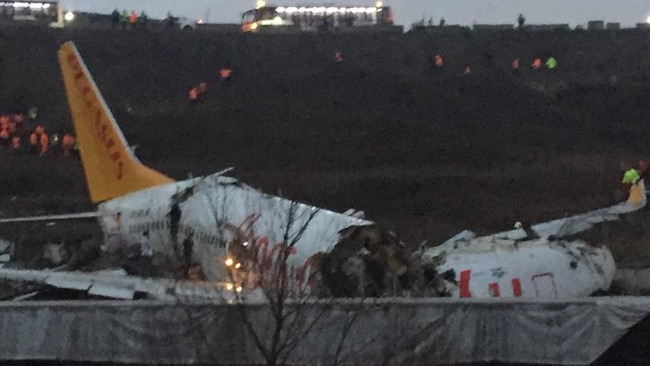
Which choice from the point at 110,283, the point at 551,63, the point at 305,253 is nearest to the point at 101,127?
the point at 110,283

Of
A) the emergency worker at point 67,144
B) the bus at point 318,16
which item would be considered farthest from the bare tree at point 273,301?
the bus at point 318,16

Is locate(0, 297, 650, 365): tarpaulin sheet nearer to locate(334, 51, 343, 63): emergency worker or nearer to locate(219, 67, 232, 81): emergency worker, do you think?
locate(219, 67, 232, 81): emergency worker

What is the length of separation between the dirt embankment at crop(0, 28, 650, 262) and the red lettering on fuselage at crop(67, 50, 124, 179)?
38.0 feet

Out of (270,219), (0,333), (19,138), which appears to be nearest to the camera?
(0,333)

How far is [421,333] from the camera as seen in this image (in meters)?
15.3

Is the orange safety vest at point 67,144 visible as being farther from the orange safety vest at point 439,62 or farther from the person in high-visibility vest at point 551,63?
the person in high-visibility vest at point 551,63

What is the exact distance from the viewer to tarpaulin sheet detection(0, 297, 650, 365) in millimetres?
15141

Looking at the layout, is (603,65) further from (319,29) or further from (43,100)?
(43,100)

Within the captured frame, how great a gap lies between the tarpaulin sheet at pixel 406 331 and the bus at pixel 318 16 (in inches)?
3002

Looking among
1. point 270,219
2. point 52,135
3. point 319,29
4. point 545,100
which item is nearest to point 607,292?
point 270,219

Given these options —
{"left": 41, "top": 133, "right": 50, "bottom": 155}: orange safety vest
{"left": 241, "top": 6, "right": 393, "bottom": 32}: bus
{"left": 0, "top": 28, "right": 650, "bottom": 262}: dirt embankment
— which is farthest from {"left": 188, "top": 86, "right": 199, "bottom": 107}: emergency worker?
{"left": 241, "top": 6, "right": 393, "bottom": 32}: bus

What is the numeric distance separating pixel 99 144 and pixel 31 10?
2392 inches

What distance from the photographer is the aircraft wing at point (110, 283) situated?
19391mm

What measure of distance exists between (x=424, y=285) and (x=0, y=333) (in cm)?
691
